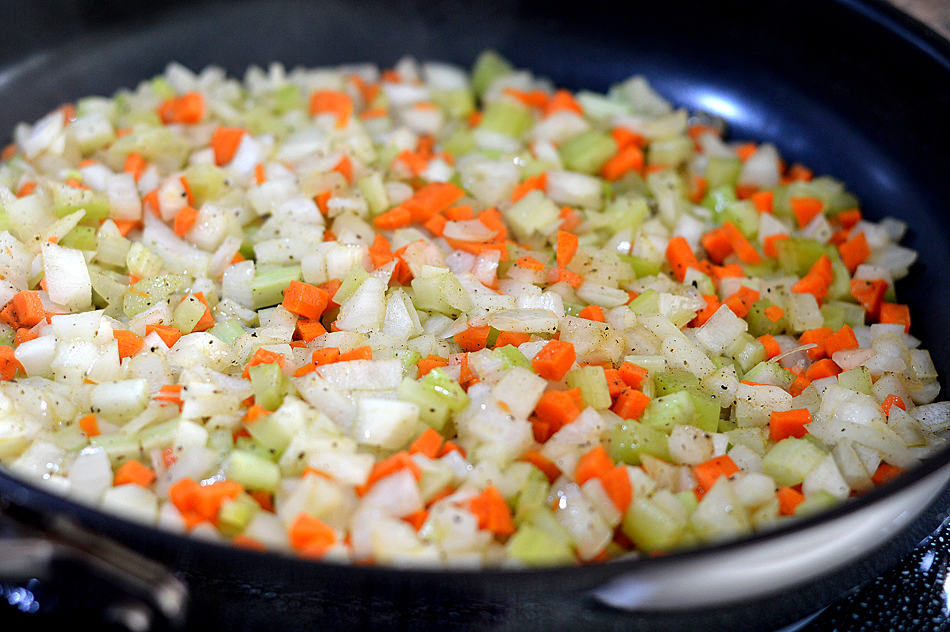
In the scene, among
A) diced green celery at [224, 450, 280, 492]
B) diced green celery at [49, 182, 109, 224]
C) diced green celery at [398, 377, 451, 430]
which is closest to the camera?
diced green celery at [224, 450, 280, 492]

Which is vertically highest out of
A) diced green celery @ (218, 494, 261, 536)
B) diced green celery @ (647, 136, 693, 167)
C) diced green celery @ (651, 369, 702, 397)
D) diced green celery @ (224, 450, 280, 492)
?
diced green celery @ (647, 136, 693, 167)

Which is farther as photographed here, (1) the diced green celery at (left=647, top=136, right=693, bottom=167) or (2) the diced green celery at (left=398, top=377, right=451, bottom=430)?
(1) the diced green celery at (left=647, top=136, right=693, bottom=167)

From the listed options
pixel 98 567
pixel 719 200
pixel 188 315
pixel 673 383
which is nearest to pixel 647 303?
pixel 673 383

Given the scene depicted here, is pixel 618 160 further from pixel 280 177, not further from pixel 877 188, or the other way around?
pixel 280 177

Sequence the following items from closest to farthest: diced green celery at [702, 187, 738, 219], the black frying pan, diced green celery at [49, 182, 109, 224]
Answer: the black frying pan, diced green celery at [49, 182, 109, 224], diced green celery at [702, 187, 738, 219]

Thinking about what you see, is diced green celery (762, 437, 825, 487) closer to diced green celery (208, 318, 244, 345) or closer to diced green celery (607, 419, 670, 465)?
diced green celery (607, 419, 670, 465)

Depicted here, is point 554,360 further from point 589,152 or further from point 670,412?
point 589,152

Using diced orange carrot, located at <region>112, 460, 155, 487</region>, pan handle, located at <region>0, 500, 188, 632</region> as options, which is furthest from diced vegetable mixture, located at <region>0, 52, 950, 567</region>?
pan handle, located at <region>0, 500, 188, 632</region>
